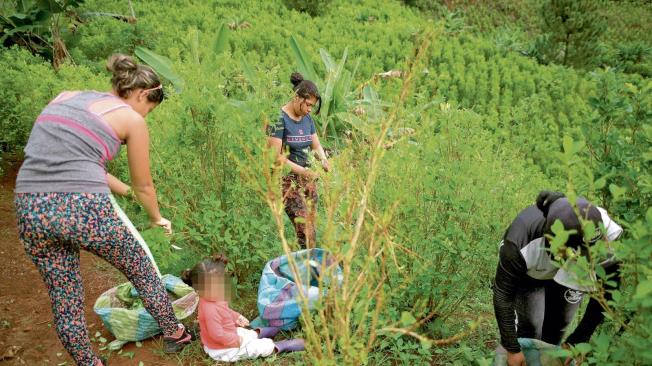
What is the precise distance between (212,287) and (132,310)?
1.81 feet

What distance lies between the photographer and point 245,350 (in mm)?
3084

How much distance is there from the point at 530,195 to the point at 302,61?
3.59 metres

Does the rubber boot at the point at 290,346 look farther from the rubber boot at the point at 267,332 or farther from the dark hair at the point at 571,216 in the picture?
the dark hair at the point at 571,216

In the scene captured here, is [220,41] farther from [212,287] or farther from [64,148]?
[64,148]

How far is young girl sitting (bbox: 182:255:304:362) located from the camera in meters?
2.98

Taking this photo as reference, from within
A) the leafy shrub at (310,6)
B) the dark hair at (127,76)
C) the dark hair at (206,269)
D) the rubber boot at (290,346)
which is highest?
the leafy shrub at (310,6)

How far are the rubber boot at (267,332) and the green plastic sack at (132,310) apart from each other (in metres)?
0.48

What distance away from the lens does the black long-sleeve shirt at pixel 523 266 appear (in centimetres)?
241

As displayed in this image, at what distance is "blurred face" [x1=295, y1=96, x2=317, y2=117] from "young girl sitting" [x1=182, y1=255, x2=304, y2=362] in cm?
129

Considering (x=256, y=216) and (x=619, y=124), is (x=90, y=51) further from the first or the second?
(x=619, y=124)

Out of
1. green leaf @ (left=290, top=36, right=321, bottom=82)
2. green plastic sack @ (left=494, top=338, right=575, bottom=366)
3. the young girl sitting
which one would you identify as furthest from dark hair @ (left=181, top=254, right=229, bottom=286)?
green leaf @ (left=290, top=36, right=321, bottom=82)

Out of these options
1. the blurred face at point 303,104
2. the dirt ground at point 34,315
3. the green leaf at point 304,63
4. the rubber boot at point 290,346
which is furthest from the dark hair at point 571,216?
the green leaf at point 304,63

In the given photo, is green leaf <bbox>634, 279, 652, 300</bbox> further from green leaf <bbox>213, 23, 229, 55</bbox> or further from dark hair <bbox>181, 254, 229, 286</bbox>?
green leaf <bbox>213, 23, 229, 55</bbox>

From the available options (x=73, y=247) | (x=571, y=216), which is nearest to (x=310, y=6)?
(x=73, y=247)
